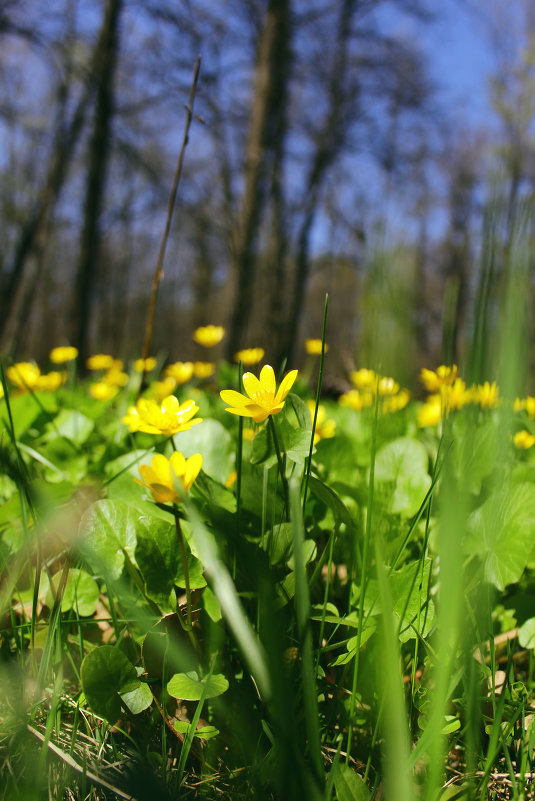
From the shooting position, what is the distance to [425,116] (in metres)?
A: 9.91

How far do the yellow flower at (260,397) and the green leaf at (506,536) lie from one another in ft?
1.10

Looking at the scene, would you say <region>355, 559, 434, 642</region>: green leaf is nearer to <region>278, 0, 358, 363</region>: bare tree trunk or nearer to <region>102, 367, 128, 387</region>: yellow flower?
<region>102, 367, 128, 387</region>: yellow flower

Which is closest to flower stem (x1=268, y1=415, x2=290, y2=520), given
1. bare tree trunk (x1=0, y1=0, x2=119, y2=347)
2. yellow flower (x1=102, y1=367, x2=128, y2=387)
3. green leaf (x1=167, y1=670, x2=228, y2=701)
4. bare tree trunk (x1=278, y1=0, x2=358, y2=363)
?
green leaf (x1=167, y1=670, x2=228, y2=701)

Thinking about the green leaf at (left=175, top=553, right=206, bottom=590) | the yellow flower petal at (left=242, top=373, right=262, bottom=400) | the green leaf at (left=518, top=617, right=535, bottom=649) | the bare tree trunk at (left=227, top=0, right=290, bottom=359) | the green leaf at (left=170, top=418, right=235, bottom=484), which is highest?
the bare tree trunk at (left=227, top=0, right=290, bottom=359)

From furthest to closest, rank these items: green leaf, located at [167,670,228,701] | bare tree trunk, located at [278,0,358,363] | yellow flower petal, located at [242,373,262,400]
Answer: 1. bare tree trunk, located at [278,0,358,363]
2. yellow flower petal, located at [242,373,262,400]
3. green leaf, located at [167,670,228,701]

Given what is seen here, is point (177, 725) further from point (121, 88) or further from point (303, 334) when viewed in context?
point (303, 334)

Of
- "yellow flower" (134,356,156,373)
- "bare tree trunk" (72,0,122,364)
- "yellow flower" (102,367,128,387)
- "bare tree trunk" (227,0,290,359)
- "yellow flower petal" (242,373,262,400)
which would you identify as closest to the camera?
"yellow flower petal" (242,373,262,400)

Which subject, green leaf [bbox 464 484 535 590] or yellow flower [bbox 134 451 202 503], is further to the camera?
green leaf [bbox 464 484 535 590]

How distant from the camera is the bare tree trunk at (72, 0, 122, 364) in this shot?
603cm

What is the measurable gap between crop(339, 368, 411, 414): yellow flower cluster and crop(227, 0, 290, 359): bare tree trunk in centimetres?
301

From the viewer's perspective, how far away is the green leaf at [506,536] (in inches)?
29.9

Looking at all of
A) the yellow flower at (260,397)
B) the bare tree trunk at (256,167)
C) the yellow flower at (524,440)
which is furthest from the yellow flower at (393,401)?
the bare tree trunk at (256,167)

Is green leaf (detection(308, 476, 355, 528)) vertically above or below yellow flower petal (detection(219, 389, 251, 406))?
below

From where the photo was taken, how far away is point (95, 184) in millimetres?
6277
